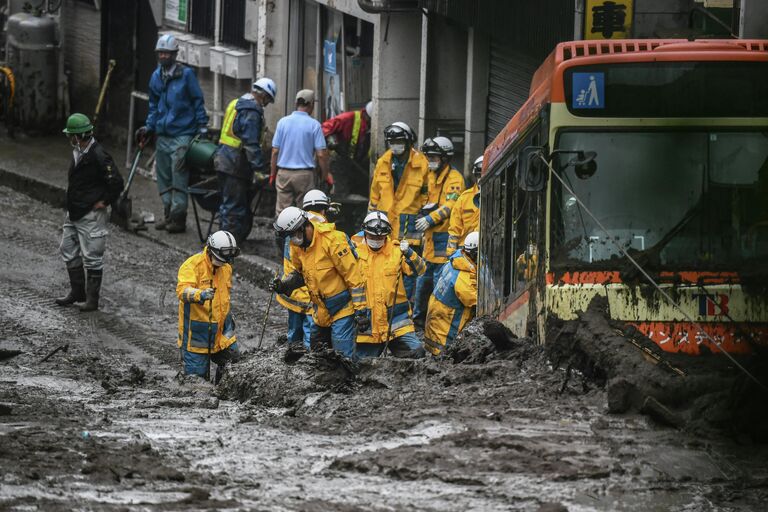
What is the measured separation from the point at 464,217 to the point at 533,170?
16.9ft

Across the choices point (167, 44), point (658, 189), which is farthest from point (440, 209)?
point (658, 189)

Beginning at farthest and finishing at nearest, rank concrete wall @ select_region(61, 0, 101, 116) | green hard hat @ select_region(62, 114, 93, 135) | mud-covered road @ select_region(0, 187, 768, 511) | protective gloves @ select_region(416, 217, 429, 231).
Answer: concrete wall @ select_region(61, 0, 101, 116)
protective gloves @ select_region(416, 217, 429, 231)
green hard hat @ select_region(62, 114, 93, 135)
mud-covered road @ select_region(0, 187, 768, 511)

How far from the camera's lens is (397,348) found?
41.9 ft

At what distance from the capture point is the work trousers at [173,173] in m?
18.3

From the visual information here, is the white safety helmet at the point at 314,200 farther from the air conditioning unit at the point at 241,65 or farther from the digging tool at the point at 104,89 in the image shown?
the digging tool at the point at 104,89

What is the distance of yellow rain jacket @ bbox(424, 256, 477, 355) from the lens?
41.8 feet

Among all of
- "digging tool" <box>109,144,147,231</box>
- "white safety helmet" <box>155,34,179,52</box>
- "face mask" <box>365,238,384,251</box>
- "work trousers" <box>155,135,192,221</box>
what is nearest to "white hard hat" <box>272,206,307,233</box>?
"face mask" <box>365,238,384,251</box>

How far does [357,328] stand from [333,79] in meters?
9.23

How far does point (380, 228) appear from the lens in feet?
41.8

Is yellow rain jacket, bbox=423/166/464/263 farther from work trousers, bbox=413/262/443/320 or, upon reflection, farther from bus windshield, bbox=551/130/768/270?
bus windshield, bbox=551/130/768/270

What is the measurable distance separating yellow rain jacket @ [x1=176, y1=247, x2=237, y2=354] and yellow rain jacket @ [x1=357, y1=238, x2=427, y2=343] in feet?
3.68

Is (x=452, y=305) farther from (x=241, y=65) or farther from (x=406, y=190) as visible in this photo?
(x=241, y=65)

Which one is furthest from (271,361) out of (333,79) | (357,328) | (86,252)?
(333,79)

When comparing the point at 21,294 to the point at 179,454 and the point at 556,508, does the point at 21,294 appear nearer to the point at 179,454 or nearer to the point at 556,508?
the point at 179,454
